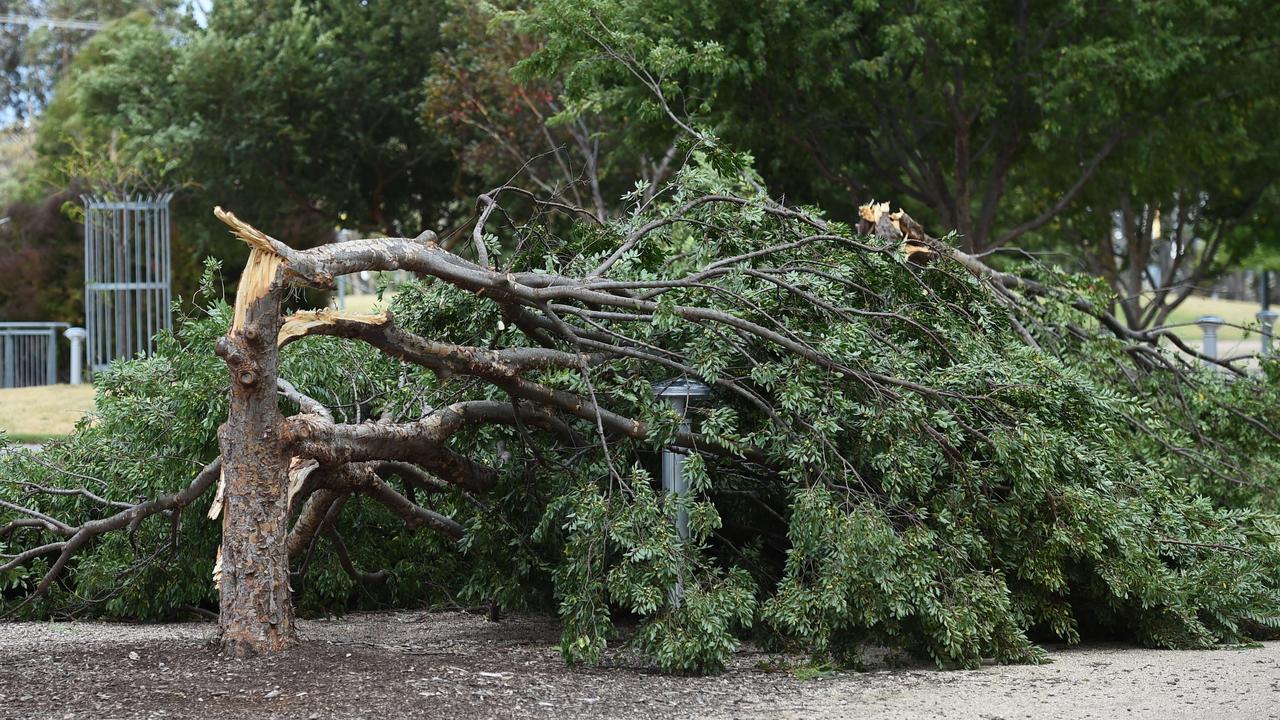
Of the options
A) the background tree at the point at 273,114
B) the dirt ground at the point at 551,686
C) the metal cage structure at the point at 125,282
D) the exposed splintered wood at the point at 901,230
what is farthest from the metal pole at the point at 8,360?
the exposed splintered wood at the point at 901,230

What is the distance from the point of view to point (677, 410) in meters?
5.81

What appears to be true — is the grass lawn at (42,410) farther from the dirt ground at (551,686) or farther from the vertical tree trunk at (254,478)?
the vertical tree trunk at (254,478)

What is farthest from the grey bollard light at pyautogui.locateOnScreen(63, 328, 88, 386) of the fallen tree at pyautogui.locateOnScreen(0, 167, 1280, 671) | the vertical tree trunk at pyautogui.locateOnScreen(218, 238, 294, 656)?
the vertical tree trunk at pyautogui.locateOnScreen(218, 238, 294, 656)

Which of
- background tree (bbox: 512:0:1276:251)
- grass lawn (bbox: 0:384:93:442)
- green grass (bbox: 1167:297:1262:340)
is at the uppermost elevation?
green grass (bbox: 1167:297:1262:340)

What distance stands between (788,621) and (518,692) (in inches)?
45.0

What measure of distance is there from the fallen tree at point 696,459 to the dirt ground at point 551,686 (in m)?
0.18

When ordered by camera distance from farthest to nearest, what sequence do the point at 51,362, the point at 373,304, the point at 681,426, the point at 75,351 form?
the point at 51,362
the point at 75,351
the point at 373,304
the point at 681,426

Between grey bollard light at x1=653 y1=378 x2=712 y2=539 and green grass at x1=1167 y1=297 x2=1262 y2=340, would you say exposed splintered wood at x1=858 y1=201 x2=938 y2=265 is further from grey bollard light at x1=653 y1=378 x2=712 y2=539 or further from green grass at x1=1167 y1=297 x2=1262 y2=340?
green grass at x1=1167 y1=297 x2=1262 y2=340

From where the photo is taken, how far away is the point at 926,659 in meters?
5.77

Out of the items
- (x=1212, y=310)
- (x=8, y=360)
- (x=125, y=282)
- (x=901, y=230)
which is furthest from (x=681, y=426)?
(x=1212, y=310)

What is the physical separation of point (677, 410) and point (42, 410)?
11.6 meters

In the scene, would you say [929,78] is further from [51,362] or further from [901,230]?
[51,362]

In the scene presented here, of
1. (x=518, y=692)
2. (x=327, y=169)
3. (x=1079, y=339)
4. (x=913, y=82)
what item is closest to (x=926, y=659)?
(x=518, y=692)

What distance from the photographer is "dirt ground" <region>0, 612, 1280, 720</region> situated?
4566 millimetres
